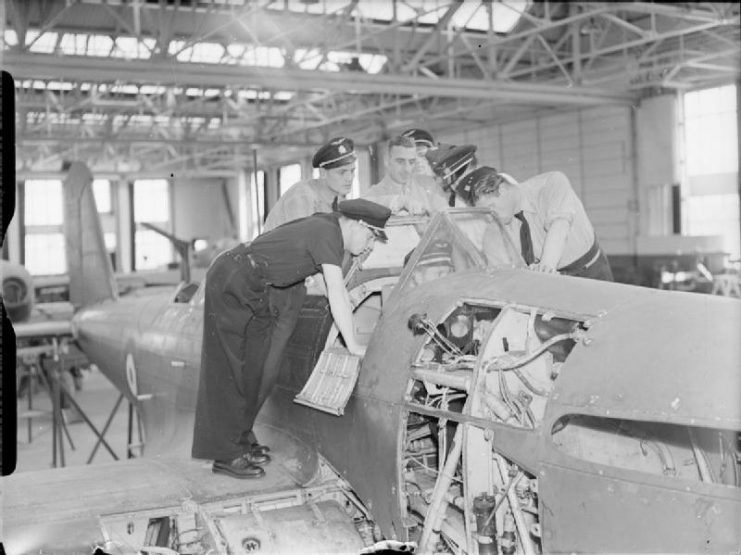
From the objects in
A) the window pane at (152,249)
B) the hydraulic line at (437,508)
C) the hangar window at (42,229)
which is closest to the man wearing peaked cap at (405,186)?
the hydraulic line at (437,508)

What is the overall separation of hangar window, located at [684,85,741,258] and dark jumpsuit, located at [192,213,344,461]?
14.6 meters

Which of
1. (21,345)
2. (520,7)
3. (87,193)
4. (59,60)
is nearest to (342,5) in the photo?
(520,7)

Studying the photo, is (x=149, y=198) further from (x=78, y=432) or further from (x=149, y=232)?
(x=78, y=432)

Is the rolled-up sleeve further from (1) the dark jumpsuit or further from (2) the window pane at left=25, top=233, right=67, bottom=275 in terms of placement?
(2) the window pane at left=25, top=233, right=67, bottom=275

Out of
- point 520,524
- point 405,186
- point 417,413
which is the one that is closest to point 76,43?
point 405,186

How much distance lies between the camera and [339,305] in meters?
4.11

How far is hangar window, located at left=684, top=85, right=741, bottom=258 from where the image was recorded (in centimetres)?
1736

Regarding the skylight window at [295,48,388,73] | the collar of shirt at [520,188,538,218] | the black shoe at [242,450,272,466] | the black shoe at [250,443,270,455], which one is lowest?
the black shoe at [242,450,272,466]

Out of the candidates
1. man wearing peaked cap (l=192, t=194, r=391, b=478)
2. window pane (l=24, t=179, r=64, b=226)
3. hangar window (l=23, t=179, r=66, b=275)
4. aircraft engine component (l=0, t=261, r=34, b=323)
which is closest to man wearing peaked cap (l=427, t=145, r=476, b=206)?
man wearing peaked cap (l=192, t=194, r=391, b=478)

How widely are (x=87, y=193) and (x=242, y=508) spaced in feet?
21.0

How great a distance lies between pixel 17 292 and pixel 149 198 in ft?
80.2

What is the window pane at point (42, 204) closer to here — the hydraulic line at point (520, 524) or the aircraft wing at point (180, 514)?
the aircraft wing at point (180, 514)

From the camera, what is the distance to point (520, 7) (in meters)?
14.6

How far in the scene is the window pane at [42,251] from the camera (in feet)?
101
